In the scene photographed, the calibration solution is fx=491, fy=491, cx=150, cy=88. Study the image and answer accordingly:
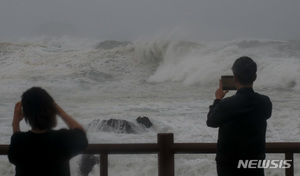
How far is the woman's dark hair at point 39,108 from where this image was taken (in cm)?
214

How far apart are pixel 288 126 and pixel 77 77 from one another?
19.1 metres

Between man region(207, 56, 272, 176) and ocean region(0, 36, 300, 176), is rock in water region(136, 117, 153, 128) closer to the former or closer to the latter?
ocean region(0, 36, 300, 176)

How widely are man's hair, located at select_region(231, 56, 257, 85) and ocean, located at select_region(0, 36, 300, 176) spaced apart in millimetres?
5146

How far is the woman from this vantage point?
2146 mm

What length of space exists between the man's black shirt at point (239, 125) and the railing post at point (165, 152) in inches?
25.4

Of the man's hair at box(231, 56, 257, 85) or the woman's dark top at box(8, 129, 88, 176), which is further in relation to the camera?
the man's hair at box(231, 56, 257, 85)

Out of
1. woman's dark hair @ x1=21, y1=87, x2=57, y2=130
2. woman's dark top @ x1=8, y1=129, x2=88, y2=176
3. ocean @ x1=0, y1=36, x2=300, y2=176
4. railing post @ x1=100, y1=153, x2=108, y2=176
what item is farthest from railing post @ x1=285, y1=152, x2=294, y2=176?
ocean @ x1=0, y1=36, x2=300, y2=176

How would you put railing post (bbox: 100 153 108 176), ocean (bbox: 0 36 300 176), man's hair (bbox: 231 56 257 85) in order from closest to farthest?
man's hair (bbox: 231 56 257 85)
railing post (bbox: 100 153 108 176)
ocean (bbox: 0 36 300 176)

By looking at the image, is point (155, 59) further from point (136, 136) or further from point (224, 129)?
point (224, 129)

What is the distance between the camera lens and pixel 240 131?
100 inches

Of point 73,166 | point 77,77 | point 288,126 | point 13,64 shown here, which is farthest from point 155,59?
point 73,166

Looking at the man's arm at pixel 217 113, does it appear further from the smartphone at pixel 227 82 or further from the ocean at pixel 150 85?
the ocean at pixel 150 85

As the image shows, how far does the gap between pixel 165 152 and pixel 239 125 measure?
787mm

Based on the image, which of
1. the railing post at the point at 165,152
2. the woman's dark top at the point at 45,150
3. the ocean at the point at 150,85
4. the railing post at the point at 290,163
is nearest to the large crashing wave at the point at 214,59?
the ocean at the point at 150,85
